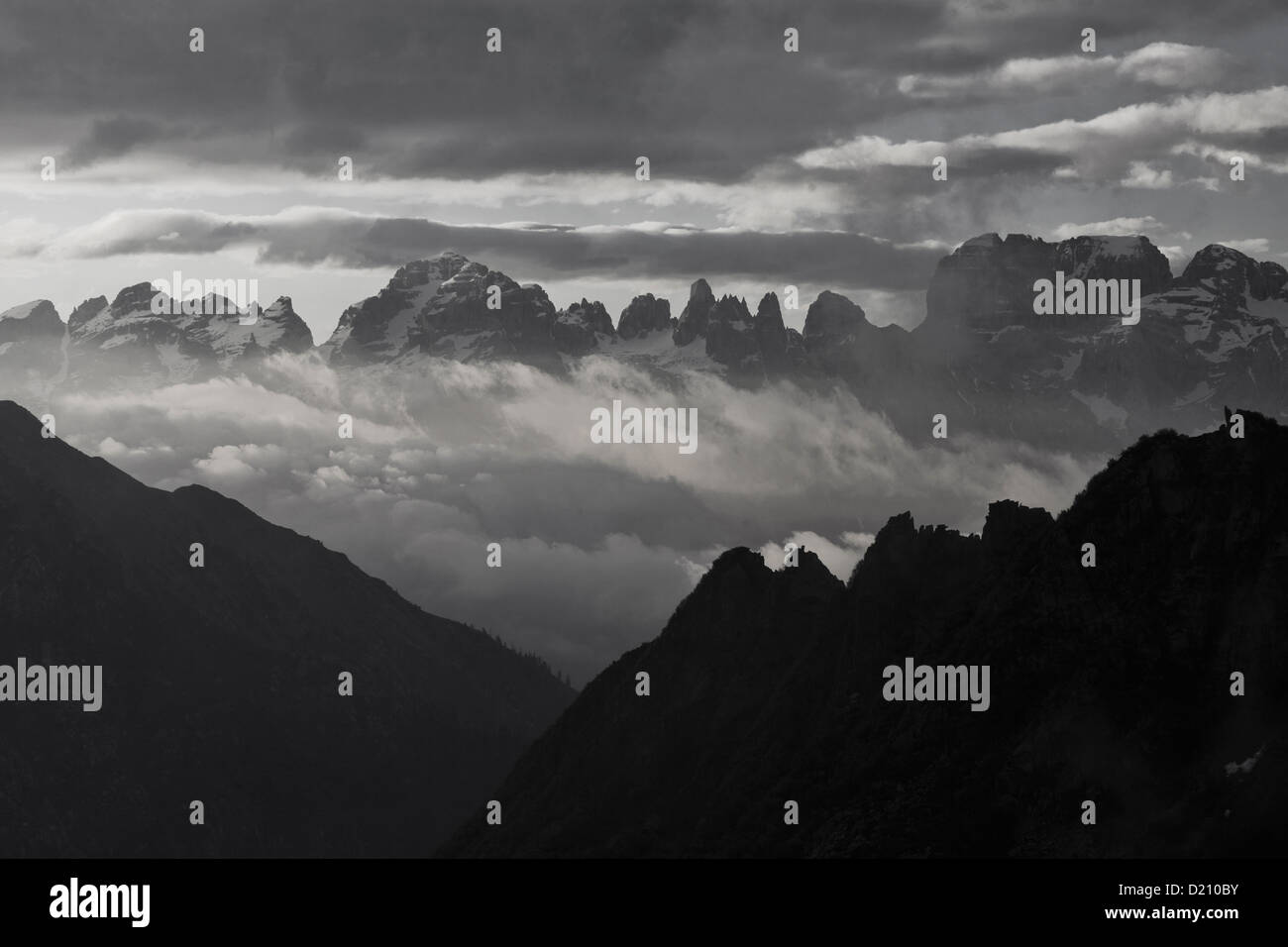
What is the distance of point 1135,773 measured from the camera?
640 feet
